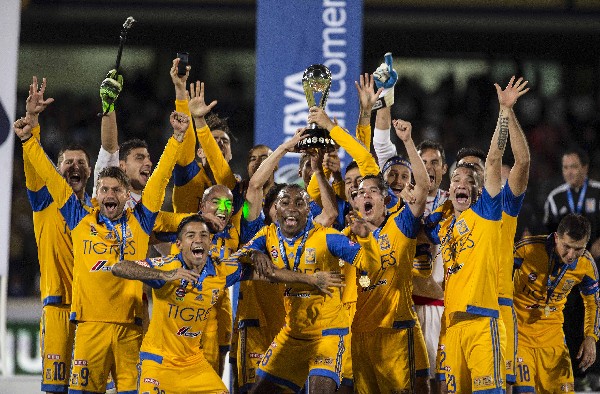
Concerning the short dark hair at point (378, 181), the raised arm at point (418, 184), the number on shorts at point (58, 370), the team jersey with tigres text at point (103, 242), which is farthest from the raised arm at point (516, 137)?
the number on shorts at point (58, 370)

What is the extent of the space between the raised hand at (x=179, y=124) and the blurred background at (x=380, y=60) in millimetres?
6624

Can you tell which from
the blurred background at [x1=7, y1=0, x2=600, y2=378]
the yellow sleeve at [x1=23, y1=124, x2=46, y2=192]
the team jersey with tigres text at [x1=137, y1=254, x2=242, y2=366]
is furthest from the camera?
the blurred background at [x1=7, y1=0, x2=600, y2=378]

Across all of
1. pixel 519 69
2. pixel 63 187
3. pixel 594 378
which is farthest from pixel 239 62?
pixel 63 187

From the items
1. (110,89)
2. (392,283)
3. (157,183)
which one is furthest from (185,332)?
(110,89)

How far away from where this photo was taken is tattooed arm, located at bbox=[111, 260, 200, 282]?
6770 mm

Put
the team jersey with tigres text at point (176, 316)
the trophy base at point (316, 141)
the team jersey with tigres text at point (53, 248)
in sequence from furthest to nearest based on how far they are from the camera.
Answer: the trophy base at point (316, 141), the team jersey with tigres text at point (53, 248), the team jersey with tigres text at point (176, 316)

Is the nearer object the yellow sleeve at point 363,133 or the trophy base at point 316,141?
the trophy base at point 316,141

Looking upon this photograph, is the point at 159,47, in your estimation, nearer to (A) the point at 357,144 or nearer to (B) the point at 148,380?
(A) the point at 357,144

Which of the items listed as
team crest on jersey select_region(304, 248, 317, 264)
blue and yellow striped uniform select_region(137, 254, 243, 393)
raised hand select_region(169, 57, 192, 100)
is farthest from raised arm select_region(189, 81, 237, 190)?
blue and yellow striped uniform select_region(137, 254, 243, 393)

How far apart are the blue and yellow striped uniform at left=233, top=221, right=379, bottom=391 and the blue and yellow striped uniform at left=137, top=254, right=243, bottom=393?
0.42 metres

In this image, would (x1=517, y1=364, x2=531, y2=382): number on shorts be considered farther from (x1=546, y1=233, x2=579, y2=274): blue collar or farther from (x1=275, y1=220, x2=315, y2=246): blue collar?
(x1=275, y1=220, x2=315, y2=246): blue collar

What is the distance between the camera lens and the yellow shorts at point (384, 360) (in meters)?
7.37

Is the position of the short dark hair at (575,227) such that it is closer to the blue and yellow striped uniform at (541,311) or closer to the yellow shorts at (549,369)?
the blue and yellow striped uniform at (541,311)

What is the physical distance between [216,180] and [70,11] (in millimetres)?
8171
